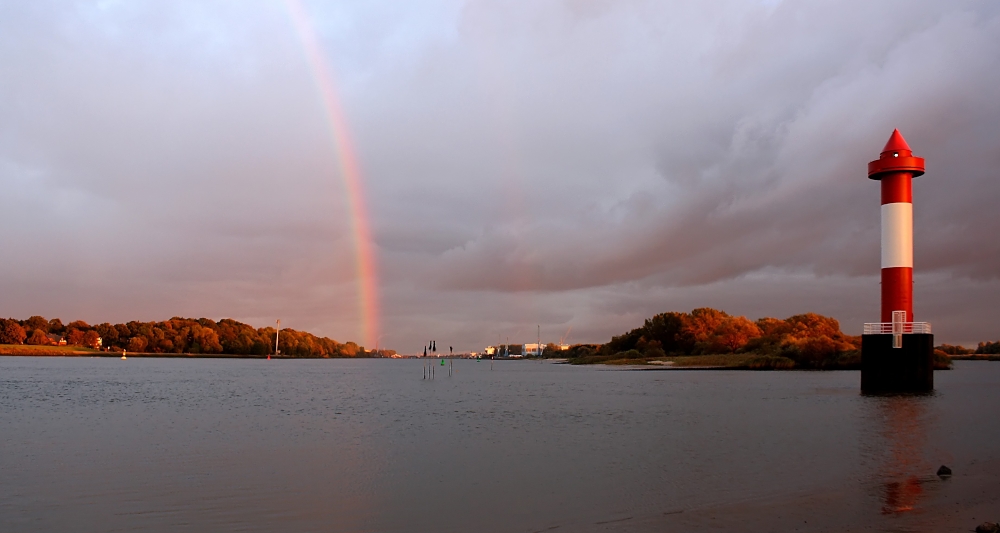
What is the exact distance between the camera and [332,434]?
29.3 metres

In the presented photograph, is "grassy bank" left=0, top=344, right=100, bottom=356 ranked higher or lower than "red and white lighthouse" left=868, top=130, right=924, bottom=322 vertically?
lower

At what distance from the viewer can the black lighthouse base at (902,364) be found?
47.7m

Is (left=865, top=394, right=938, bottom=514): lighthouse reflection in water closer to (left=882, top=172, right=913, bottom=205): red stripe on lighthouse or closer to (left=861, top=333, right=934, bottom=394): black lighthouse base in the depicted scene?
(left=861, top=333, right=934, bottom=394): black lighthouse base

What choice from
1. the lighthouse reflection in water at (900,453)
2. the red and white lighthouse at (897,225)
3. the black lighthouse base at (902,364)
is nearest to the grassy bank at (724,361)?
the black lighthouse base at (902,364)

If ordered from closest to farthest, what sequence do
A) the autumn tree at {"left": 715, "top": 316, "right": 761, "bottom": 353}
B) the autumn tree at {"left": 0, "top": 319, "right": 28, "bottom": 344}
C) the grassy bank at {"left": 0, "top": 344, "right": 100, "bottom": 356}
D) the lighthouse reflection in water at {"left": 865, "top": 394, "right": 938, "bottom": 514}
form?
the lighthouse reflection in water at {"left": 865, "top": 394, "right": 938, "bottom": 514}
the autumn tree at {"left": 715, "top": 316, "right": 761, "bottom": 353}
the grassy bank at {"left": 0, "top": 344, "right": 100, "bottom": 356}
the autumn tree at {"left": 0, "top": 319, "right": 28, "bottom": 344}

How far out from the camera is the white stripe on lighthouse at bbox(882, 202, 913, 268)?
48844 mm

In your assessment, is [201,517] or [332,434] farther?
Result: [332,434]

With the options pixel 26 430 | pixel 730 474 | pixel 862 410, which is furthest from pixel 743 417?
pixel 26 430

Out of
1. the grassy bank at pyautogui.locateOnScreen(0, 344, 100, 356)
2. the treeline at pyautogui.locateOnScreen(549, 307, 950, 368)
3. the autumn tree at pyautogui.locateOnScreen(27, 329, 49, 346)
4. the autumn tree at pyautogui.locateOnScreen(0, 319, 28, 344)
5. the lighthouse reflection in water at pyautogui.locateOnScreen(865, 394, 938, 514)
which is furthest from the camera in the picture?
the autumn tree at pyautogui.locateOnScreen(27, 329, 49, 346)

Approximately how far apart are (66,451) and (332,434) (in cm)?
922

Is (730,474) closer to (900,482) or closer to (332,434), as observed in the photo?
(900,482)

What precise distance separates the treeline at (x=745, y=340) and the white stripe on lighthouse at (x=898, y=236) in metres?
52.7

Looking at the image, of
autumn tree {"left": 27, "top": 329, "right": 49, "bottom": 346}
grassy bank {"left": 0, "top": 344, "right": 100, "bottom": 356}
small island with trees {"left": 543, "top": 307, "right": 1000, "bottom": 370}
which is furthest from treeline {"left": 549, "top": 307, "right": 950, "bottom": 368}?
autumn tree {"left": 27, "top": 329, "right": 49, "bottom": 346}

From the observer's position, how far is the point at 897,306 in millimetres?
48438
